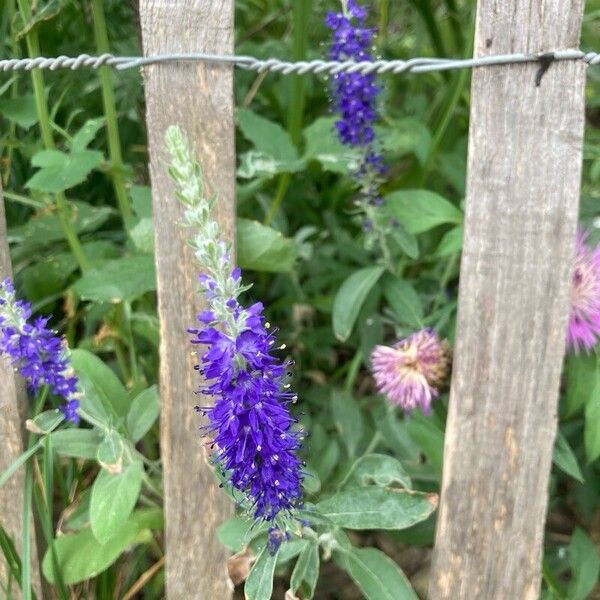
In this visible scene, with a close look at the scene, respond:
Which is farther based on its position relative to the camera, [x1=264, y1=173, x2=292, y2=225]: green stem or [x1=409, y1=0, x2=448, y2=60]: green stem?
[x1=409, y1=0, x2=448, y2=60]: green stem

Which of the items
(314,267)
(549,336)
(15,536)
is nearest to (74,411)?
(15,536)

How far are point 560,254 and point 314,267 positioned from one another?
0.89m

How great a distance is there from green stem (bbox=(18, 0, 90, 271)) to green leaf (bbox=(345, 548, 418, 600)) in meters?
0.78

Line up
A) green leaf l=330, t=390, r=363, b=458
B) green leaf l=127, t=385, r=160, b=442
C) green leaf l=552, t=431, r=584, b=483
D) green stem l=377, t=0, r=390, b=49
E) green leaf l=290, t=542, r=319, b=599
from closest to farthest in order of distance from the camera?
1. green leaf l=290, t=542, r=319, b=599
2. green leaf l=552, t=431, r=584, b=483
3. green leaf l=127, t=385, r=160, b=442
4. green leaf l=330, t=390, r=363, b=458
5. green stem l=377, t=0, r=390, b=49

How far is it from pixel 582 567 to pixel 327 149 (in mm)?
909

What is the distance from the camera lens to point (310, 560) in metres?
1.14

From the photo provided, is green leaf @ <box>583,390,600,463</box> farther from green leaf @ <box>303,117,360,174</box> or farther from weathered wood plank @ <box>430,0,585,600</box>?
green leaf @ <box>303,117,360,174</box>

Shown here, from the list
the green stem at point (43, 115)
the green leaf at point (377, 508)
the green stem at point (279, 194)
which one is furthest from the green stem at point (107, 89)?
the green leaf at point (377, 508)

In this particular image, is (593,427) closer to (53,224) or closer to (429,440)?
(429,440)

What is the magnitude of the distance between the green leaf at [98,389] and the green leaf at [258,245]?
301 millimetres

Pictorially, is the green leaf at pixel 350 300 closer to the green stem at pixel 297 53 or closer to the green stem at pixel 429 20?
the green stem at pixel 297 53

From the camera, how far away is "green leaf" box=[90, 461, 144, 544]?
1169mm

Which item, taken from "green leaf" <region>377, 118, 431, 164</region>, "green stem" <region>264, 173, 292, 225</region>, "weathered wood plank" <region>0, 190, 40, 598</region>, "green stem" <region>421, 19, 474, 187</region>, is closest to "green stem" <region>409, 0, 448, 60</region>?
"green stem" <region>421, 19, 474, 187</region>

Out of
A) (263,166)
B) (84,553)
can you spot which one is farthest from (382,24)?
(84,553)
